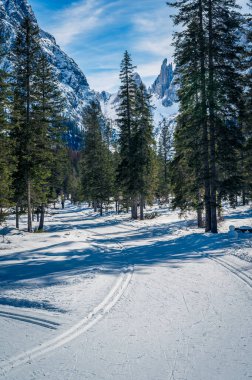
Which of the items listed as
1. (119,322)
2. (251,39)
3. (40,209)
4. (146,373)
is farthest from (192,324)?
(40,209)

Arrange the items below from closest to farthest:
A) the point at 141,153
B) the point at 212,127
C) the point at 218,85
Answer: the point at 218,85 < the point at 212,127 < the point at 141,153

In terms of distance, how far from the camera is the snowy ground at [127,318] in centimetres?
462

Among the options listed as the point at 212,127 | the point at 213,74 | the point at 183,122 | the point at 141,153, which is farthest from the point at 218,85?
the point at 141,153

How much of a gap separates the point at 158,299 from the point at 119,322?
1706mm

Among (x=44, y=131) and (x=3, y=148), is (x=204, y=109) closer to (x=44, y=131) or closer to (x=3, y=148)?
(x=3, y=148)

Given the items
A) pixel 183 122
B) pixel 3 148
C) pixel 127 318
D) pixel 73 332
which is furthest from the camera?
pixel 183 122

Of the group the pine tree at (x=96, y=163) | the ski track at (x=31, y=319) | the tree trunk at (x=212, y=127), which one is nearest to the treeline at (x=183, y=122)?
the tree trunk at (x=212, y=127)

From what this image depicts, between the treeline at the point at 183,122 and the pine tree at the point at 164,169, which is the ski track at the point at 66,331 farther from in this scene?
the pine tree at the point at 164,169

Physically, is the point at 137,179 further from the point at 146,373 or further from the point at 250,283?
the point at 146,373

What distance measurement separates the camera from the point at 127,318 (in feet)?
21.6

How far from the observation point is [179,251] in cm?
1464

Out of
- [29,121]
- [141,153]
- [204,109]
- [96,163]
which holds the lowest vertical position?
[141,153]

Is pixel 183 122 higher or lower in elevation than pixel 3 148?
higher

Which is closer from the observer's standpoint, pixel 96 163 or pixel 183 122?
pixel 183 122
